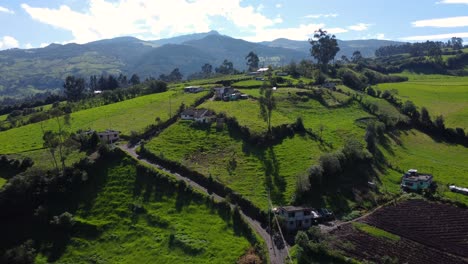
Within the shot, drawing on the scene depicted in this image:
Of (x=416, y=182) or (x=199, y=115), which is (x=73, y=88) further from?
(x=416, y=182)

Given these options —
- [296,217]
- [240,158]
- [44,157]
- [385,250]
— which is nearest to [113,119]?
[44,157]

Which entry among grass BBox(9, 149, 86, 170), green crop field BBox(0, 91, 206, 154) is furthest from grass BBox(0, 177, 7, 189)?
green crop field BBox(0, 91, 206, 154)

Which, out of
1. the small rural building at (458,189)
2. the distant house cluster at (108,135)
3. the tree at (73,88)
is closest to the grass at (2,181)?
the distant house cluster at (108,135)

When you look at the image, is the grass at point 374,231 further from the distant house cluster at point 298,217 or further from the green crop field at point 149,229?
the green crop field at point 149,229

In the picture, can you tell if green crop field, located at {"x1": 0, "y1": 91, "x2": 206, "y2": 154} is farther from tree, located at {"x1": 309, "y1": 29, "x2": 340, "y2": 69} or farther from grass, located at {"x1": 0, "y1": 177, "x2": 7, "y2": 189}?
tree, located at {"x1": 309, "y1": 29, "x2": 340, "y2": 69}

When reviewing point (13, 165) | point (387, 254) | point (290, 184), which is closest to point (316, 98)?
point (290, 184)

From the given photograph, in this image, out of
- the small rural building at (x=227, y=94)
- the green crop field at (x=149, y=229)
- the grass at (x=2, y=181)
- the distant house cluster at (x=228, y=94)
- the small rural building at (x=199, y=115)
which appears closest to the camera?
the green crop field at (x=149, y=229)
